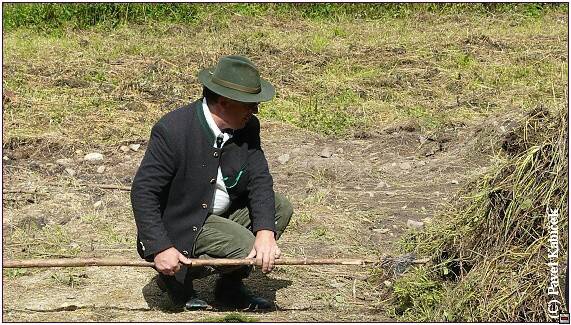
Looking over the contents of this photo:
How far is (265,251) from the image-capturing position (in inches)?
171

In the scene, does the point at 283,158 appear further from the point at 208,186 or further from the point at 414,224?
the point at 208,186

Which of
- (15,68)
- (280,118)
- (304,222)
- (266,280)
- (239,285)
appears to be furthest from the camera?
(15,68)

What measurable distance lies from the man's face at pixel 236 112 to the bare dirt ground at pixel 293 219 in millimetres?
928

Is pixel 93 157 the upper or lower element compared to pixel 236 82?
lower

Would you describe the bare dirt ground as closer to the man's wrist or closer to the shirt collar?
the man's wrist

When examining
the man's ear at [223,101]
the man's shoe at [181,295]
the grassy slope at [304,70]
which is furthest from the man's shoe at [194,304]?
the grassy slope at [304,70]

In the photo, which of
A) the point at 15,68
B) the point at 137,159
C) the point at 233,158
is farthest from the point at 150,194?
the point at 15,68

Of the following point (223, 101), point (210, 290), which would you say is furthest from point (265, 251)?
point (210, 290)

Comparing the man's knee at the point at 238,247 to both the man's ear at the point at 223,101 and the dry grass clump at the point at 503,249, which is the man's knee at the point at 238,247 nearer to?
the man's ear at the point at 223,101

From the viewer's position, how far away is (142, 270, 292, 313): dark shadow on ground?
4801 millimetres

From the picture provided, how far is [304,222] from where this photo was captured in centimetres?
616

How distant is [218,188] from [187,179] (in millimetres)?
183

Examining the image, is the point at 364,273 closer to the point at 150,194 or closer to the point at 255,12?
the point at 150,194

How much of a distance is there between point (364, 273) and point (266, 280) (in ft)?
1.73
